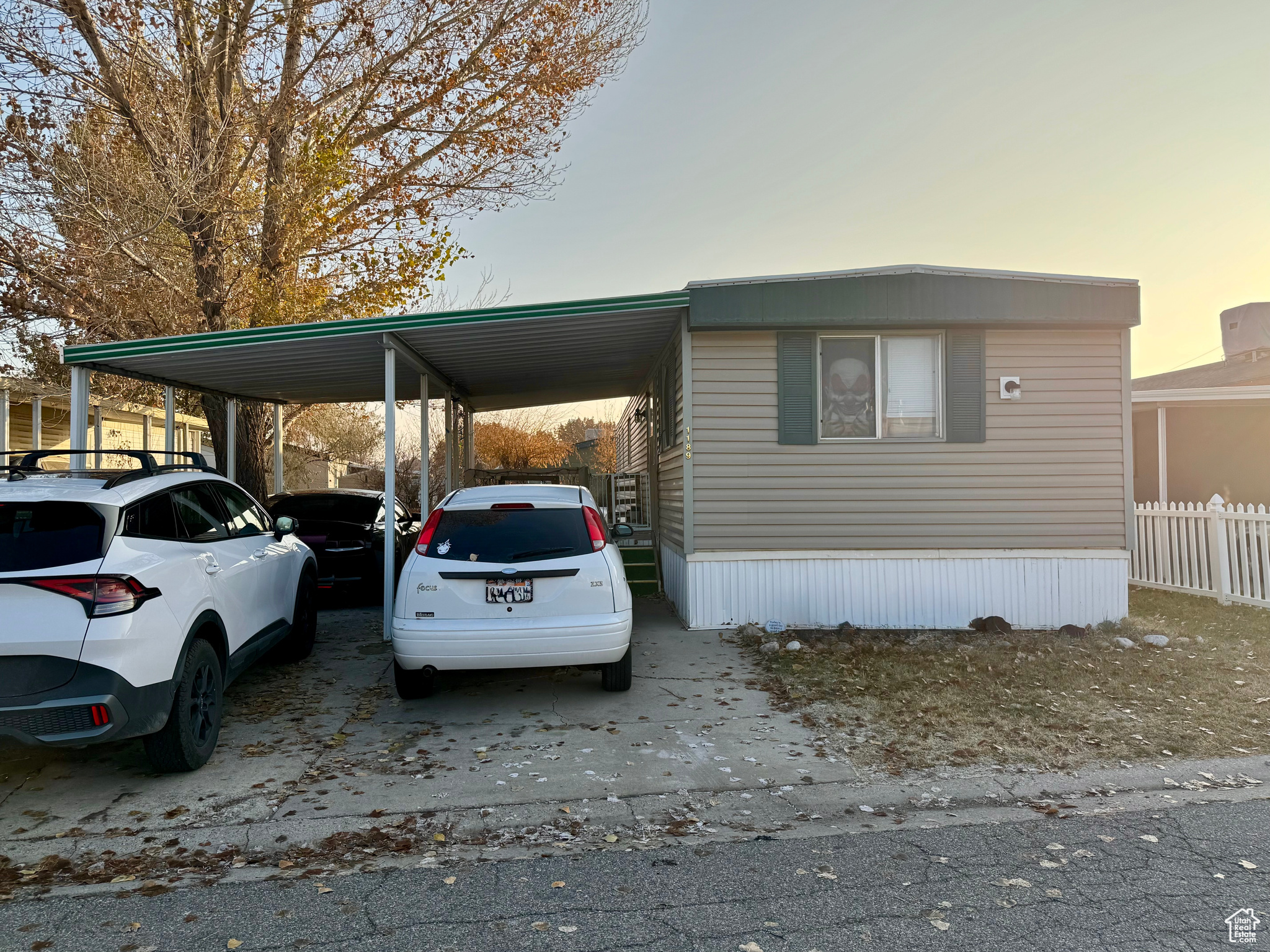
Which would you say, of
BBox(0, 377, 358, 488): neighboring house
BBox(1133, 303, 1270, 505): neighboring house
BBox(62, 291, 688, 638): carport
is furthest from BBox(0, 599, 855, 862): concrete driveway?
BBox(1133, 303, 1270, 505): neighboring house

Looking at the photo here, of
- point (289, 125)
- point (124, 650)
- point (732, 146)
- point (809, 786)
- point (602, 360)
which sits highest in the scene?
point (289, 125)

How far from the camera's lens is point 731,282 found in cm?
813

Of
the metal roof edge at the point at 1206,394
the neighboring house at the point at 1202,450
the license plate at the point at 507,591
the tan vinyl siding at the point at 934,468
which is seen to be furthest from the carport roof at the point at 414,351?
the neighboring house at the point at 1202,450

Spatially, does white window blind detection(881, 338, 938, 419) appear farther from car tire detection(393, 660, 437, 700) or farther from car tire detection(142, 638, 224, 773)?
car tire detection(142, 638, 224, 773)

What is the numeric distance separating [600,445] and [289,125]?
24.8m

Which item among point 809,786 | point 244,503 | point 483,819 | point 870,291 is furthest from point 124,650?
point 870,291

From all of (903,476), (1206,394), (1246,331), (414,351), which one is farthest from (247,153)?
(1246,331)

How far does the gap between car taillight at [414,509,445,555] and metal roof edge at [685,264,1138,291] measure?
3.59 metres

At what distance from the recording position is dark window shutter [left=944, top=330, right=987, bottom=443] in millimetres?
8469

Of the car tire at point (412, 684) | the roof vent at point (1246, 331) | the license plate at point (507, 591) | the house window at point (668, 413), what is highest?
the roof vent at point (1246, 331)

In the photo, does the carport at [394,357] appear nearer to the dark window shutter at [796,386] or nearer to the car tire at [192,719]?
the dark window shutter at [796,386]

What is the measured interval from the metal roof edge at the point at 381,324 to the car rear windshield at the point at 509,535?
8.20 feet

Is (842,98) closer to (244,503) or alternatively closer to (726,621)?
(726,621)

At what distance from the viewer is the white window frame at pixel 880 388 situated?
27.9 ft
